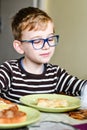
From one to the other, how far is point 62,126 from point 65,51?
7.07 ft

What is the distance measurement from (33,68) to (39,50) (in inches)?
7.4

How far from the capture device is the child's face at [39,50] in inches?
47.0

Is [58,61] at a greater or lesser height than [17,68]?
lesser

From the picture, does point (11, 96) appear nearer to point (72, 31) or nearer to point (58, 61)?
point (72, 31)

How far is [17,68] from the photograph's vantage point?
4.49 ft

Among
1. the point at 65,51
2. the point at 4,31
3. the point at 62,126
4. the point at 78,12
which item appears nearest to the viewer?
the point at 62,126

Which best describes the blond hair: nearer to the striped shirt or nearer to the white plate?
the striped shirt

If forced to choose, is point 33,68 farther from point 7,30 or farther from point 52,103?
point 7,30

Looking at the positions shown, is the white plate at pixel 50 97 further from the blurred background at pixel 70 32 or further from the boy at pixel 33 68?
the blurred background at pixel 70 32

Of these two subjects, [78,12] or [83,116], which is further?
[78,12]

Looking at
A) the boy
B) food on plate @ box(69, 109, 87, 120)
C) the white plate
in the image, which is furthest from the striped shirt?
food on plate @ box(69, 109, 87, 120)

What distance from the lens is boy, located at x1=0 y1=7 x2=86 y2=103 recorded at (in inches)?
48.8

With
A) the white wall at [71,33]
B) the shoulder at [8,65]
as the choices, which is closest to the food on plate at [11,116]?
the shoulder at [8,65]

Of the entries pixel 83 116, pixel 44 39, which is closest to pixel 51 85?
pixel 44 39
